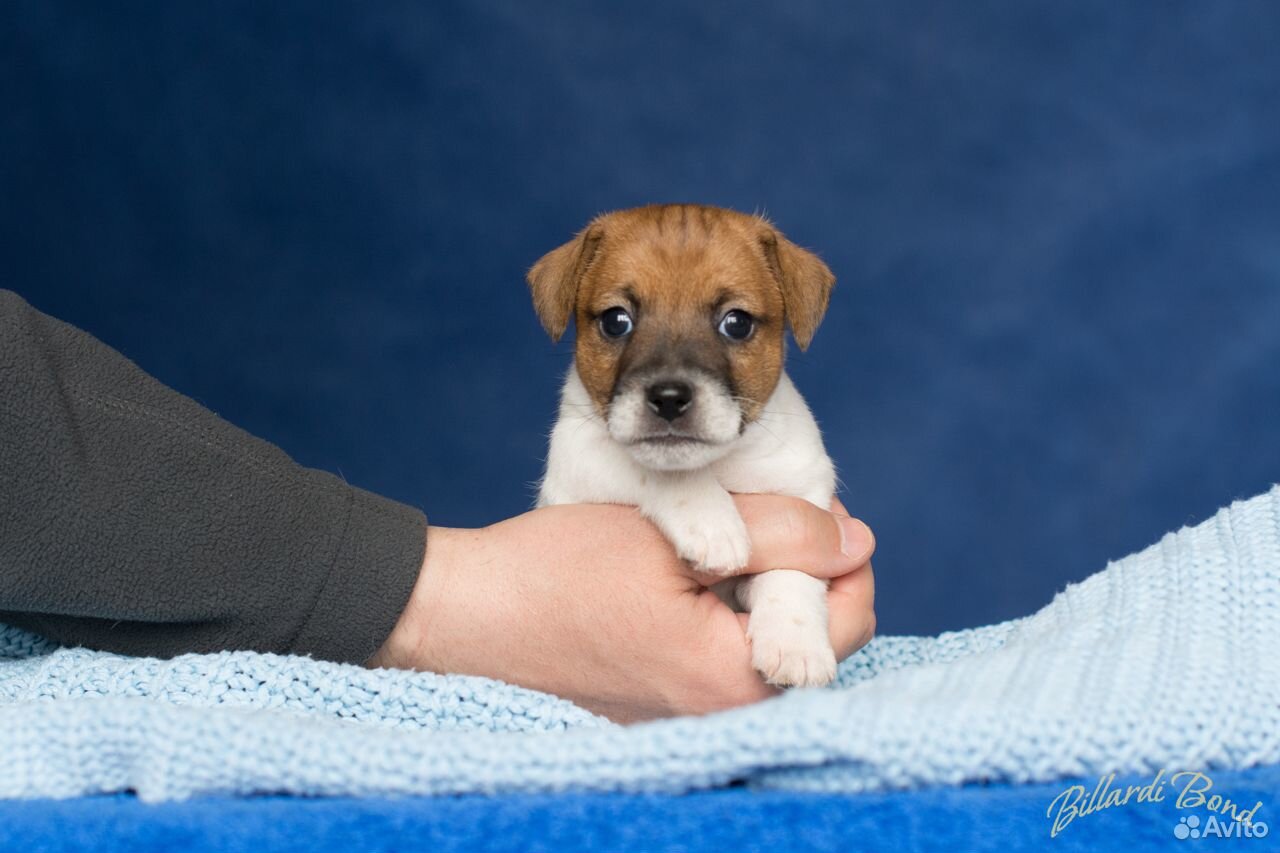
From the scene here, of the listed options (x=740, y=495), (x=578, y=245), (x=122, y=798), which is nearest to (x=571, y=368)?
(x=578, y=245)

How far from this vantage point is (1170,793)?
59.0 inches

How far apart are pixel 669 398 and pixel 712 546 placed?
350mm

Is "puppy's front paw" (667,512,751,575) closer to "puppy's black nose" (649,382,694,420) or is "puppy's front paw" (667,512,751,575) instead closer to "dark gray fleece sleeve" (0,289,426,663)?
"puppy's black nose" (649,382,694,420)

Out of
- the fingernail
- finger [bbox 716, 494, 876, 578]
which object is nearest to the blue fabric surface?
finger [bbox 716, 494, 876, 578]

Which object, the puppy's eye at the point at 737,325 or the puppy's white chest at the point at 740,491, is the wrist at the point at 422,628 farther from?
the puppy's eye at the point at 737,325

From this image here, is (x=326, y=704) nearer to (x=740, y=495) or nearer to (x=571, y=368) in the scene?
(x=740, y=495)

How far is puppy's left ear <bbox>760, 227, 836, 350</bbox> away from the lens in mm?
3266

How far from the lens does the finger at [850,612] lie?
2.80 metres

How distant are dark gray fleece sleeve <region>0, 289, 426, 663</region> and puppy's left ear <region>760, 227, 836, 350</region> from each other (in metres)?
1.30

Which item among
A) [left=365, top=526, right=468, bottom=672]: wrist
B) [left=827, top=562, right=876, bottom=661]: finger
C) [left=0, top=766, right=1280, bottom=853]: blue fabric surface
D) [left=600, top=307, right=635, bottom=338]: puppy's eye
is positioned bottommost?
[left=0, top=766, right=1280, bottom=853]: blue fabric surface

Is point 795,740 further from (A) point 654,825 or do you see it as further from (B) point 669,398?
(B) point 669,398

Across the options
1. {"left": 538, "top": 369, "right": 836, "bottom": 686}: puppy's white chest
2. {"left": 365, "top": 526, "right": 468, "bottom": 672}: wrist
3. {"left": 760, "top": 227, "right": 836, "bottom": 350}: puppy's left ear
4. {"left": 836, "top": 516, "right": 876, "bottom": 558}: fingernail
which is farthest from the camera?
{"left": 760, "top": 227, "right": 836, "bottom": 350}: puppy's left ear

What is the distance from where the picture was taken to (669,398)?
8.98ft

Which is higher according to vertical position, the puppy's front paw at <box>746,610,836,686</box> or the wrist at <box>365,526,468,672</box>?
the puppy's front paw at <box>746,610,836,686</box>
